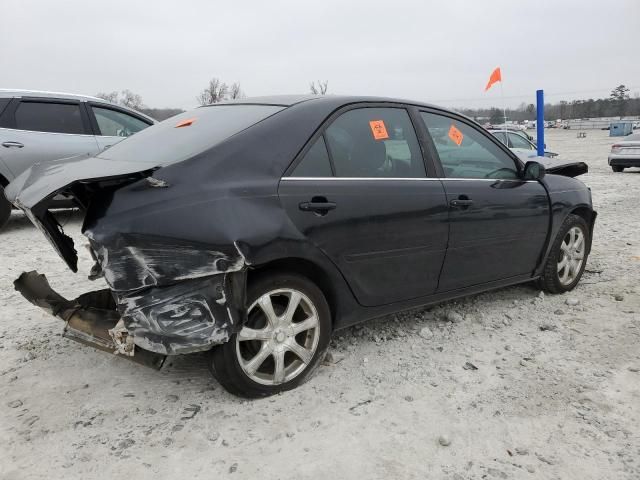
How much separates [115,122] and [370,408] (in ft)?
20.9

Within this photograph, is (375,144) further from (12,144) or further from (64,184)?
(12,144)

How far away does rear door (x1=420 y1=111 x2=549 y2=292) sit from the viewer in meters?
3.46

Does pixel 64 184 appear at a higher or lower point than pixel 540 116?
lower

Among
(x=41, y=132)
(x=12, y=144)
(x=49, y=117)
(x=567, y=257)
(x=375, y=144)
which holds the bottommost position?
(x=567, y=257)

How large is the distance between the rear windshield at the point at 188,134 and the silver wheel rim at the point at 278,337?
2.77 feet

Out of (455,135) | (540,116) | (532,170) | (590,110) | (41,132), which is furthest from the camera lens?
(590,110)

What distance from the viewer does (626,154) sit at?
15.1 metres

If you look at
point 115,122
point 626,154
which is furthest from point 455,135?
point 626,154

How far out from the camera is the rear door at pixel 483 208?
3.46 metres

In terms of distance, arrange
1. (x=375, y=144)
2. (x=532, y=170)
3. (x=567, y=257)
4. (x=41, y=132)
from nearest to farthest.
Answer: (x=375, y=144) < (x=532, y=170) < (x=567, y=257) < (x=41, y=132)

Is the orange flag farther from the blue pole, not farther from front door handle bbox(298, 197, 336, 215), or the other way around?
front door handle bbox(298, 197, 336, 215)

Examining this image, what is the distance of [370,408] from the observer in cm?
274

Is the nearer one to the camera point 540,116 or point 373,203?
point 373,203

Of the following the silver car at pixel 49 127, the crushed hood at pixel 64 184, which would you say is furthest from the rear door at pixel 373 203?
the silver car at pixel 49 127
